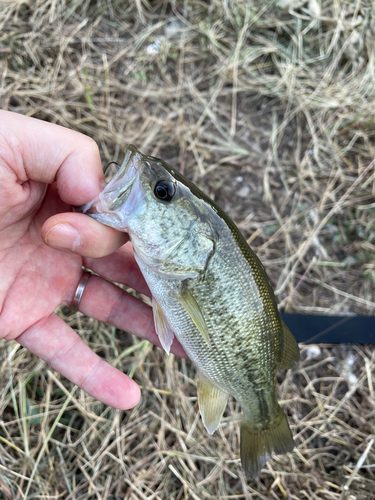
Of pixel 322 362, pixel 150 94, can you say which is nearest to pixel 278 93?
pixel 150 94

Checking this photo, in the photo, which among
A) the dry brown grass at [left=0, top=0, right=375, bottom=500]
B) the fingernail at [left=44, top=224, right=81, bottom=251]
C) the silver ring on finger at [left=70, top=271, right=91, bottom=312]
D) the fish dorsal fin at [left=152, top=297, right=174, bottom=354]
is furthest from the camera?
the dry brown grass at [left=0, top=0, right=375, bottom=500]

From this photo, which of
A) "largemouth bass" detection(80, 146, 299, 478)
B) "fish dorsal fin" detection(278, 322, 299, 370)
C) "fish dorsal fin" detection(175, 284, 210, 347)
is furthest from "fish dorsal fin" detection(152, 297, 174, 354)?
"fish dorsal fin" detection(278, 322, 299, 370)

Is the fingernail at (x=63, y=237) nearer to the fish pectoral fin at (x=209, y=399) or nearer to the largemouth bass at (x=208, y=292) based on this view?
the largemouth bass at (x=208, y=292)

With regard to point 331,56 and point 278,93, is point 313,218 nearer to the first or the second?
point 278,93

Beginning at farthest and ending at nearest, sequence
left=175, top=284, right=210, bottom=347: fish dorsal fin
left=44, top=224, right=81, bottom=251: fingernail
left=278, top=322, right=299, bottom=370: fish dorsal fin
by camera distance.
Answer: left=278, top=322, right=299, bottom=370: fish dorsal fin < left=175, top=284, right=210, bottom=347: fish dorsal fin < left=44, top=224, right=81, bottom=251: fingernail

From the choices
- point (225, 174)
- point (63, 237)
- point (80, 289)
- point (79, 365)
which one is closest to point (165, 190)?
point (63, 237)

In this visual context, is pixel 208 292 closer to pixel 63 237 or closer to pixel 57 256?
pixel 63 237

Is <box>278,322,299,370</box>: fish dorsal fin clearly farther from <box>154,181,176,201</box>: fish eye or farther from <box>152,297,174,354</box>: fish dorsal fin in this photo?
<box>154,181,176,201</box>: fish eye
